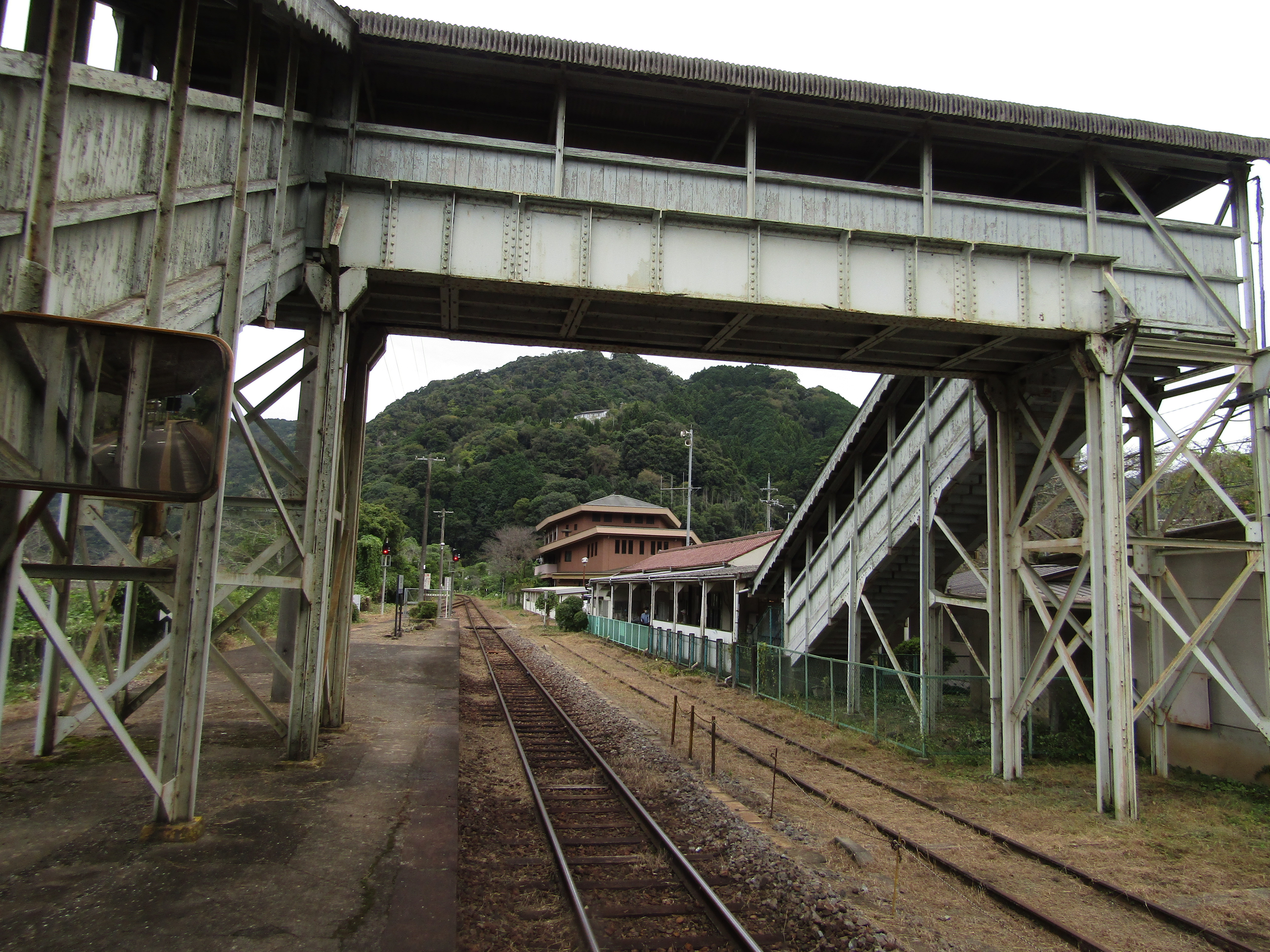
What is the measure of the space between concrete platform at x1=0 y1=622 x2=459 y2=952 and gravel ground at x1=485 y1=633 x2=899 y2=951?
167 cm

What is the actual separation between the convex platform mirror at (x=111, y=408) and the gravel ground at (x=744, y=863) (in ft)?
16.9

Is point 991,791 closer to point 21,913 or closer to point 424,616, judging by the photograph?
point 21,913

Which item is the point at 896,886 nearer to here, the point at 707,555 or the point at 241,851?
the point at 241,851

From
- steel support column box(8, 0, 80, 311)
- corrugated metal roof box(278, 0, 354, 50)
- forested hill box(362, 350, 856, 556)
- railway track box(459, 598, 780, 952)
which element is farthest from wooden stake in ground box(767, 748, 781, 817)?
forested hill box(362, 350, 856, 556)

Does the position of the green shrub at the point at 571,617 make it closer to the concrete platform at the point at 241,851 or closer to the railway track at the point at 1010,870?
the railway track at the point at 1010,870

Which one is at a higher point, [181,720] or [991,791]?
[181,720]

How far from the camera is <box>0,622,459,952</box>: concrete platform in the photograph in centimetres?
474

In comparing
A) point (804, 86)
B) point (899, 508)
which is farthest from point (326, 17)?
point (899, 508)

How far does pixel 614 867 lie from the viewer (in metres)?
7.16

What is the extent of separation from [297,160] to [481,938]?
808cm

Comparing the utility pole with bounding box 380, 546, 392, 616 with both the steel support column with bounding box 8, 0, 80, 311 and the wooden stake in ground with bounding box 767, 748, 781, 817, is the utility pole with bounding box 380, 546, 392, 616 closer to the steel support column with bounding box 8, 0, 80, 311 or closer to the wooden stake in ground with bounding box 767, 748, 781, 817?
the wooden stake in ground with bounding box 767, 748, 781, 817

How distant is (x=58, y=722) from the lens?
905cm

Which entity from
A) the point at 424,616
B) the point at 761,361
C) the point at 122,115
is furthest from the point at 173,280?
the point at 424,616

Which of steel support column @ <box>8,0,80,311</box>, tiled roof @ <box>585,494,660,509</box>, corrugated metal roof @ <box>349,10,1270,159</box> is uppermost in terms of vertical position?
corrugated metal roof @ <box>349,10,1270,159</box>
